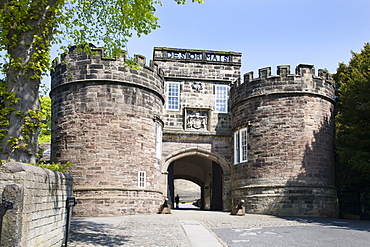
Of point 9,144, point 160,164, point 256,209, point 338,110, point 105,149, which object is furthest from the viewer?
point 338,110

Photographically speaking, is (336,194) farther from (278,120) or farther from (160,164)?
(160,164)

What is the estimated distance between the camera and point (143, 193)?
17.8 metres

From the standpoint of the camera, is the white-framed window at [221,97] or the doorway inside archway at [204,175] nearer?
the white-framed window at [221,97]

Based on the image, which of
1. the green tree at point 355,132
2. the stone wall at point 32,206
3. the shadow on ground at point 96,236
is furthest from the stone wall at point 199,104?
the stone wall at point 32,206

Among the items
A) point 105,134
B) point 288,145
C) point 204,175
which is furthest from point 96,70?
point 204,175

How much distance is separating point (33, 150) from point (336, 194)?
15.1 metres

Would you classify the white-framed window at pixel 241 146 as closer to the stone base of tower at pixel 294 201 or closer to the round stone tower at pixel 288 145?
the round stone tower at pixel 288 145

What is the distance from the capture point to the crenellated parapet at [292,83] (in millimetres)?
19391

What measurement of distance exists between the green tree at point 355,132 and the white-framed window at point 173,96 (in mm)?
8328

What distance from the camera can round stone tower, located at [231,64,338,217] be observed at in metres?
18.4

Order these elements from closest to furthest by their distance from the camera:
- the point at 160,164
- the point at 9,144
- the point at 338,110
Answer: the point at 9,144, the point at 160,164, the point at 338,110

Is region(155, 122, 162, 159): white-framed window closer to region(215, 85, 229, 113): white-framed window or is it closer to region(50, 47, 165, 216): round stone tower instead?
region(50, 47, 165, 216): round stone tower

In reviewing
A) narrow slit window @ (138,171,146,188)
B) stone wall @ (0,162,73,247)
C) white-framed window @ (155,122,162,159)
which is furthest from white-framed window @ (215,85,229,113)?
stone wall @ (0,162,73,247)

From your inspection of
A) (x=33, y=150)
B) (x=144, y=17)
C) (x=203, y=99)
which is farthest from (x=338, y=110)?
(x=33, y=150)
